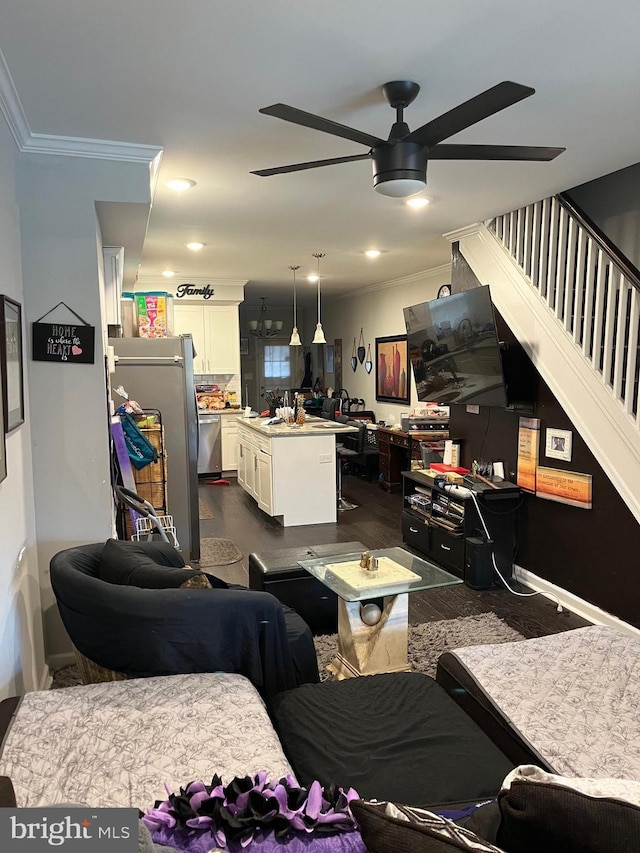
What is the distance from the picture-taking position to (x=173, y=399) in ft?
15.3

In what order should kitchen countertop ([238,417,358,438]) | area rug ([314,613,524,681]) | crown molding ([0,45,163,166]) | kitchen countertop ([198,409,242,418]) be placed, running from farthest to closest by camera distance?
kitchen countertop ([198,409,242,418]) < kitchen countertop ([238,417,358,438]) < area rug ([314,613,524,681]) < crown molding ([0,45,163,166])

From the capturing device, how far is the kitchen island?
567cm

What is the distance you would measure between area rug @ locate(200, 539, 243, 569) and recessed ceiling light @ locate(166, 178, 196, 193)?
8.88 feet

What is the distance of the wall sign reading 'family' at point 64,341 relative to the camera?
2852 mm

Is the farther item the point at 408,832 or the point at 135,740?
the point at 135,740

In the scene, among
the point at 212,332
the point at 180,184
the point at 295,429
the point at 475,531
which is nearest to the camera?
the point at 180,184

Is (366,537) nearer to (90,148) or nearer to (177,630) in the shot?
(177,630)

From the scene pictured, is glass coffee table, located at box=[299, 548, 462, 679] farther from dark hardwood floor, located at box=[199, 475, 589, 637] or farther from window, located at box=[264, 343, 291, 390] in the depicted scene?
window, located at box=[264, 343, 291, 390]

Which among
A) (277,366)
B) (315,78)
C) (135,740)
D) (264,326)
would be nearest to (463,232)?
(315,78)

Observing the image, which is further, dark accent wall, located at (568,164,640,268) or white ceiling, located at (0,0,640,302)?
dark accent wall, located at (568,164,640,268)

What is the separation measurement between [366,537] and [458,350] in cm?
195

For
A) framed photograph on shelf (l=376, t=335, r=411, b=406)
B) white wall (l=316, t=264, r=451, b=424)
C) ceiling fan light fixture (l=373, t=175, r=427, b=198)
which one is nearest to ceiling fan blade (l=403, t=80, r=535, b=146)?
ceiling fan light fixture (l=373, t=175, r=427, b=198)

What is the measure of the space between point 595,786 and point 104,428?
2.58 m

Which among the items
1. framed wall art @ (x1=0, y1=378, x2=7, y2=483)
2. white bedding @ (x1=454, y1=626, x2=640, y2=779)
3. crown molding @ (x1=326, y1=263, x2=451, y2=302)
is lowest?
white bedding @ (x1=454, y1=626, x2=640, y2=779)
